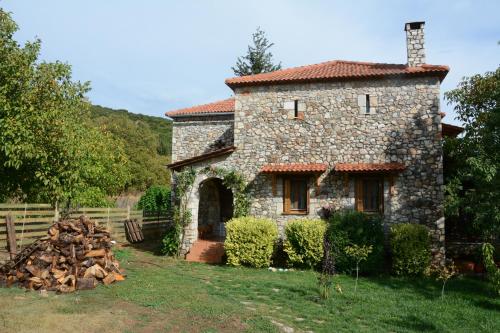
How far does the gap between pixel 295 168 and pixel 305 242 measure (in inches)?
94.9

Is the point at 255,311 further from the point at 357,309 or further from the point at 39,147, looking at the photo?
the point at 39,147

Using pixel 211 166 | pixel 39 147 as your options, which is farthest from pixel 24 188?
pixel 211 166

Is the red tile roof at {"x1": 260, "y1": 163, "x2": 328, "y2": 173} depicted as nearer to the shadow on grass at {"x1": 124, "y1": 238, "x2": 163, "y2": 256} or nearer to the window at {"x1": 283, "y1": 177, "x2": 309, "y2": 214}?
the window at {"x1": 283, "y1": 177, "x2": 309, "y2": 214}

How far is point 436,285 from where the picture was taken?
10516 millimetres

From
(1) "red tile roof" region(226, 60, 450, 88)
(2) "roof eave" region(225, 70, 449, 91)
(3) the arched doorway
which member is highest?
(1) "red tile roof" region(226, 60, 450, 88)

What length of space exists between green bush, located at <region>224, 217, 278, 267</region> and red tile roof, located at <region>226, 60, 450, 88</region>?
16.1 ft

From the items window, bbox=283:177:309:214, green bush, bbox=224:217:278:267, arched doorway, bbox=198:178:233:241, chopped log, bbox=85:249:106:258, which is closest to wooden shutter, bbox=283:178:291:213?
window, bbox=283:177:309:214

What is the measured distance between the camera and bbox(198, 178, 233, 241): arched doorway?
16.9 meters

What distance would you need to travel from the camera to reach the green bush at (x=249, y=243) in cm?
1239

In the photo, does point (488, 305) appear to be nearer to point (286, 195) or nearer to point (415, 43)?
point (286, 195)

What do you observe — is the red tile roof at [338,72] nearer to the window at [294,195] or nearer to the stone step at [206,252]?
the window at [294,195]

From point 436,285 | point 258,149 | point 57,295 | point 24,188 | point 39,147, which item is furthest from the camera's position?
point 258,149

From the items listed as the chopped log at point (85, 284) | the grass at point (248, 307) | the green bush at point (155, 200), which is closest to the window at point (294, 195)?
the grass at point (248, 307)

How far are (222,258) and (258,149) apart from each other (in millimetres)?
3860
